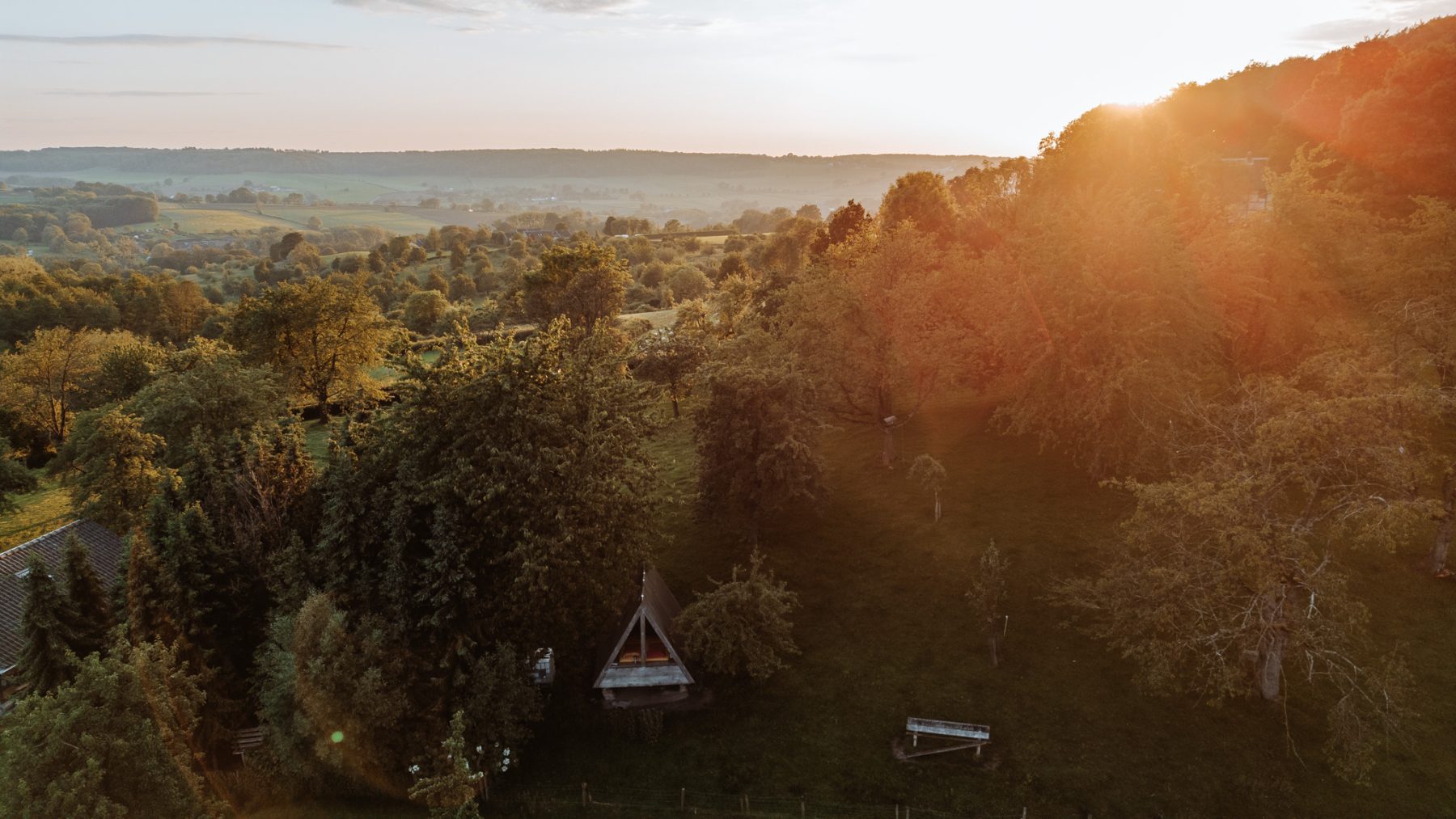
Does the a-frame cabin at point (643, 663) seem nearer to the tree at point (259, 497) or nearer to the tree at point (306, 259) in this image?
the tree at point (259, 497)

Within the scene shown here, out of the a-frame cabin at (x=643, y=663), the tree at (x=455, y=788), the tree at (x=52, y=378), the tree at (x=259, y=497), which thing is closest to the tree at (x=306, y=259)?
the tree at (x=52, y=378)

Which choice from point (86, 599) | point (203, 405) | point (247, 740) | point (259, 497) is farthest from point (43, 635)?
point (203, 405)

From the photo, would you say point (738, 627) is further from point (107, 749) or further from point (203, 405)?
point (203, 405)

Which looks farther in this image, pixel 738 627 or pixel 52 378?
pixel 52 378

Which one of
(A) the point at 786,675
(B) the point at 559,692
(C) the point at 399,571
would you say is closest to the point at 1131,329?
(A) the point at 786,675

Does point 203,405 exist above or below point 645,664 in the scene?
above
